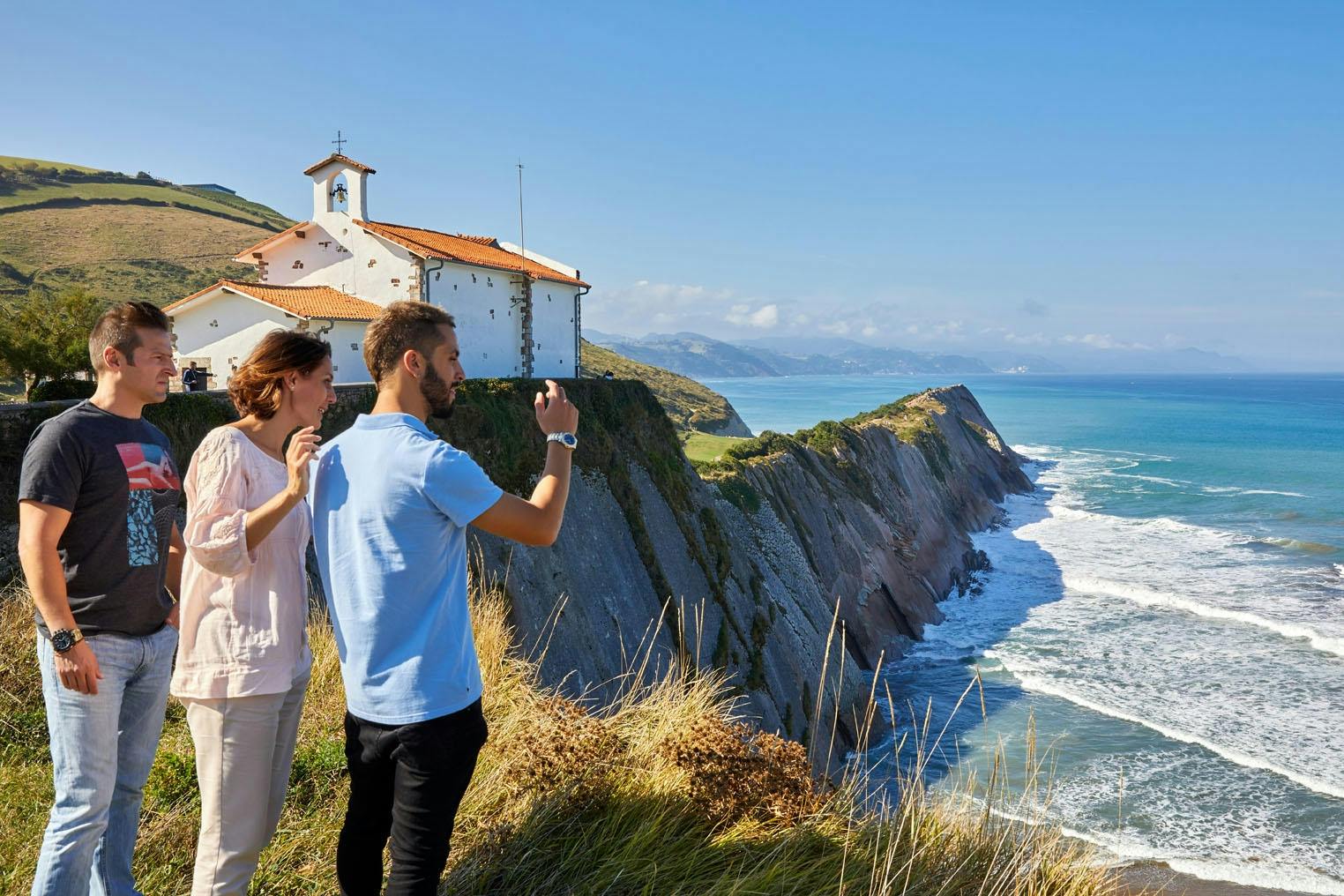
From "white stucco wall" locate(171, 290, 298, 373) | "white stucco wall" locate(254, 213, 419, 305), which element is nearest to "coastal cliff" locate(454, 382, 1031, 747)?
"white stucco wall" locate(254, 213, 419, 305)

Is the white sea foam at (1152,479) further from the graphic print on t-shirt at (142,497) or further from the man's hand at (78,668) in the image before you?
the man's hand at (78,668)

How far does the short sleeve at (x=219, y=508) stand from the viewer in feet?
11.8

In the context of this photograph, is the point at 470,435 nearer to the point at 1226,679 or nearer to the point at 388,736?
the point at 388,736

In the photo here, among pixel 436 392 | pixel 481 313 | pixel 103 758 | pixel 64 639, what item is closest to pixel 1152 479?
pixel 481 313

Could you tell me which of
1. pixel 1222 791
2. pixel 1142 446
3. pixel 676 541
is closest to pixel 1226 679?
pixel 1222 791

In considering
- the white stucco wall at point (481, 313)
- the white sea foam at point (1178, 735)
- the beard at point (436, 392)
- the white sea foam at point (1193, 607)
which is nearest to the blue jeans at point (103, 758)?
the beard at point (436, 392)

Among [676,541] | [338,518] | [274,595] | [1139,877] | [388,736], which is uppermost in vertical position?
Result: [338,518]

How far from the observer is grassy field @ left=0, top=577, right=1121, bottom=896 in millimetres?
4410

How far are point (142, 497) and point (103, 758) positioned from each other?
3.67 feet

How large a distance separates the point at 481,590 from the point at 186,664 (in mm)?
5040

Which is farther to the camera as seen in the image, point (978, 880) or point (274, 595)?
point (978, 880)

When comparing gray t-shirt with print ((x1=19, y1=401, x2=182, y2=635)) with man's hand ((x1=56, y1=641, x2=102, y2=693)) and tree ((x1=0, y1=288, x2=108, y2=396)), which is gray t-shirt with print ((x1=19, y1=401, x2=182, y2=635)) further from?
tree ((x1=0, y1=288, x2=108, y2=396))

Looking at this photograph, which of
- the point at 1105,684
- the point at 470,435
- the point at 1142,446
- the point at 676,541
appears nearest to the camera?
the point at 470,435

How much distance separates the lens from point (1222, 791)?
1820 cm
